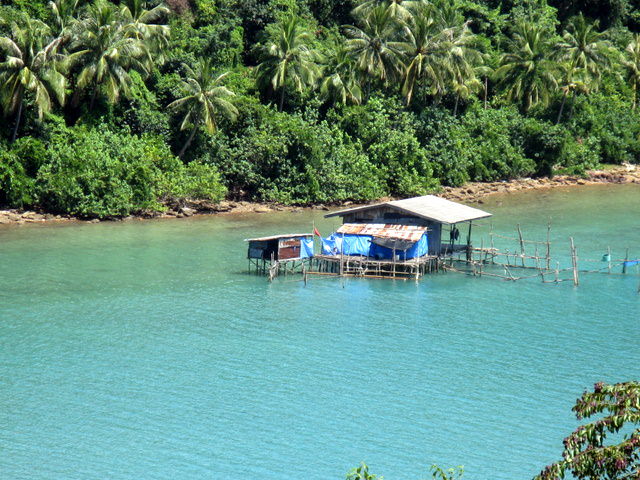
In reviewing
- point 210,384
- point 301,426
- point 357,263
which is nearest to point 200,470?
point 301,426

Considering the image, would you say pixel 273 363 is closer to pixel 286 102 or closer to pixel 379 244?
pixel 379 244

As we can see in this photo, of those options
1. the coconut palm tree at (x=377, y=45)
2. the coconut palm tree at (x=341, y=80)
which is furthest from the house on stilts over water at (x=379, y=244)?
the coconut palm tree at (x=377, y=45)

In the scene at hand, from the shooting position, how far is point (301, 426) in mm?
22734

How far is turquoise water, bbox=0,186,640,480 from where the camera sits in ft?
70.3

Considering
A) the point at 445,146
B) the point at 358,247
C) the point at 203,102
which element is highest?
the point at 203,102

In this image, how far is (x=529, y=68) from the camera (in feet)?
186

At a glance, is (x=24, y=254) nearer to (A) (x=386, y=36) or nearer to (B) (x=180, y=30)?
(B) (x=180, y=30)

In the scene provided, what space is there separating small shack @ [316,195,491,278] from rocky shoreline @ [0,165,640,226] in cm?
1057

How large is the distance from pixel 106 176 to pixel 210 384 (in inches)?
850

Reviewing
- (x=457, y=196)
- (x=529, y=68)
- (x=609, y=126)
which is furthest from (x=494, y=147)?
(x=609, y=126)

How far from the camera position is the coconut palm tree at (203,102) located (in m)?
46.8

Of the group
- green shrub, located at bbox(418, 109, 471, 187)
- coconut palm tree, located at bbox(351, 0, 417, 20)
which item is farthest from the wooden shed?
coconut palm tree, located at bbox(351, 0, 417, 20)

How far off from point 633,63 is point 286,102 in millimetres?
26748

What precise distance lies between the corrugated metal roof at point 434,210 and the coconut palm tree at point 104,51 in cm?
1375
